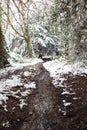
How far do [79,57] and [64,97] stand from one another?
152 inches

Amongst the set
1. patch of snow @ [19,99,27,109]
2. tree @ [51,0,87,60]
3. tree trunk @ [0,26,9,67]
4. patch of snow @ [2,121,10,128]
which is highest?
tree @ [51,0,87,60]

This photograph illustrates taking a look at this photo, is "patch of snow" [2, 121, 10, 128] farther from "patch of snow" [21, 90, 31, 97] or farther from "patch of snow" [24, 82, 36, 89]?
"patch of snow" [24, 82, 36, 89]

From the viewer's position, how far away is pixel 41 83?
27.9 ft

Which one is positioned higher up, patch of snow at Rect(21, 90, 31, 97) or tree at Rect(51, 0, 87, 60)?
tree at Rect(51, 0, 87, 60)

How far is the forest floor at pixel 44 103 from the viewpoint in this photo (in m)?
4.95

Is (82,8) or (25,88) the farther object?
(82,8)

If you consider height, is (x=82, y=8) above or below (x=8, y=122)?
above

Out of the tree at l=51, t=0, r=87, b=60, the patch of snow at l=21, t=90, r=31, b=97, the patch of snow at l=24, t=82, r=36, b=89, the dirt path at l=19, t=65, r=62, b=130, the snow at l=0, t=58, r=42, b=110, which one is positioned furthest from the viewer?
the tree at l=51, t=0, r=87, b=60

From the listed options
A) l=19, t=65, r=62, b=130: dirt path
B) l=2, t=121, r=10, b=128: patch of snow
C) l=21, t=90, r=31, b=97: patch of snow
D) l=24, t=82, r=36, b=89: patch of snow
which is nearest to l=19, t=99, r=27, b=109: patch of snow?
l=19, t=65, r=62, b=130: dirt path

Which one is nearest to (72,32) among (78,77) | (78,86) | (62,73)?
(62,73)

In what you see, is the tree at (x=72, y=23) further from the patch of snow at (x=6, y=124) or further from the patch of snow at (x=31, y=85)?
the patch of snow at (x=6, y=124)

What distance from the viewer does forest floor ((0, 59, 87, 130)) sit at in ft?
Result: 16.2

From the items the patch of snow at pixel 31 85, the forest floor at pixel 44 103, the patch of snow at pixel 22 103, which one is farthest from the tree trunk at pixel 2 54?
the patch of snow at pixel 22 103

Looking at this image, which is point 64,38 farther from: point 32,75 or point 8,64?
point 8,64
